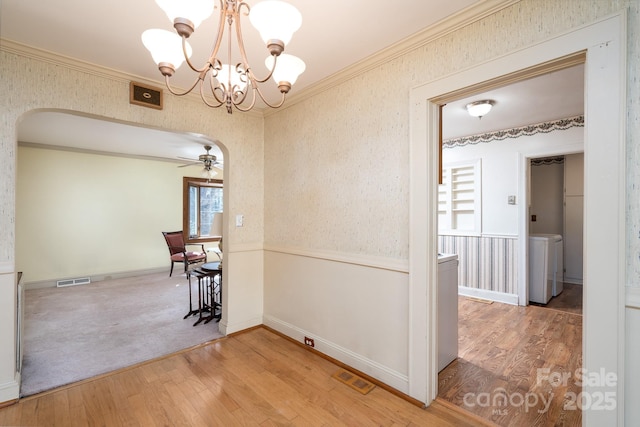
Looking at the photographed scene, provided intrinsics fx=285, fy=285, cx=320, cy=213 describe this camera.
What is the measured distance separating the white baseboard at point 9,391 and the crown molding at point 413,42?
10.5ft

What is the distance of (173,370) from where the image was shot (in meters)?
2.44

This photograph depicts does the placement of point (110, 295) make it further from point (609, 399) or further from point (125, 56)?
point (609, 399)

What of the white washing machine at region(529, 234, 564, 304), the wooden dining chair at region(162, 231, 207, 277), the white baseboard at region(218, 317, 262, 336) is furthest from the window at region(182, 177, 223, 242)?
the white washing machine at region(529, 234, 564, 304)

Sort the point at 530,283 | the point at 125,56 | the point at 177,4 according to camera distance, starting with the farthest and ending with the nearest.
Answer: the point at 530,283, the point at 125,56, the point at 177,4

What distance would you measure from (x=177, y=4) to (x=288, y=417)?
229cm

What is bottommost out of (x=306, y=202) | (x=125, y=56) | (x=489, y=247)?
(x=489, y=247)

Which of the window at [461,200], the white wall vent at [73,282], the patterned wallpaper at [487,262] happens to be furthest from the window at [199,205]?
the patterned wallpaper at [487,262]

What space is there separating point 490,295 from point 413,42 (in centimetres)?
385

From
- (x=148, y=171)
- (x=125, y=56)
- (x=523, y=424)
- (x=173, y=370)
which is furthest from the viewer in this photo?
(x=148, y=171)

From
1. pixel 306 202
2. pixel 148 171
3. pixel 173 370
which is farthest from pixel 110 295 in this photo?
pixel 306 202

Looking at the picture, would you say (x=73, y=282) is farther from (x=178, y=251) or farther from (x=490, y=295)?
(x=490, y=295)

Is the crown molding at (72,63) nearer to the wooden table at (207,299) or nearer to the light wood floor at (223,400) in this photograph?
the wooden table at (207,299)

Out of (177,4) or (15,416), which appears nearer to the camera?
(177,4)

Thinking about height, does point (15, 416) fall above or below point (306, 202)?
below
